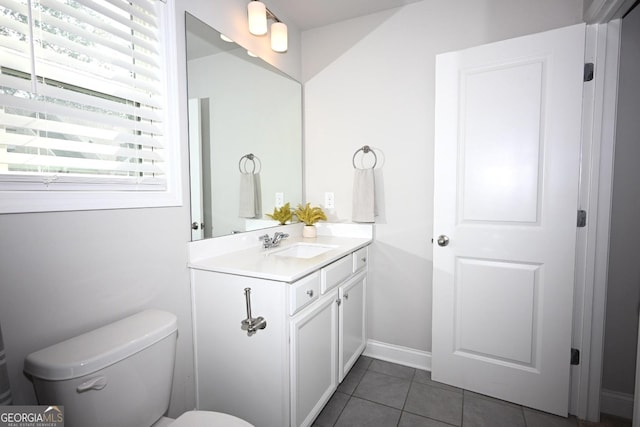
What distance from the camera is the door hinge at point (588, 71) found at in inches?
61.3

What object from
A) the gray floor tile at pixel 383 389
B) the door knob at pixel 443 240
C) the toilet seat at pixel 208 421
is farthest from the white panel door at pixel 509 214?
the toilet seat at pixel 208 421

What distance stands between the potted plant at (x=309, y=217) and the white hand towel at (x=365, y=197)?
0.30 metres

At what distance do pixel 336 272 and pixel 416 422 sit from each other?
908mm

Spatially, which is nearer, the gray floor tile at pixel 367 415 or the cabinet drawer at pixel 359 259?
the gray floor tile at pixel 367 415

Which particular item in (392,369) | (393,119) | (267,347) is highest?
(393,119)

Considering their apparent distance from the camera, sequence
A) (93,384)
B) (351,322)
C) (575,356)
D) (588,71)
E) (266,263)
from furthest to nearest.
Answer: (351,322)
(575,356)
(588,71)
(266,263)
(93,384)

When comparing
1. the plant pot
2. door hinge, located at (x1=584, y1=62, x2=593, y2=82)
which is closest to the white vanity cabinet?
the plant pot

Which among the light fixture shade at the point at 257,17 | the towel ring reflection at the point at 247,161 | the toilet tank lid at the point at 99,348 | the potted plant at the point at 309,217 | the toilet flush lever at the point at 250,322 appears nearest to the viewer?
the toilet tank lid at the point at 99,348

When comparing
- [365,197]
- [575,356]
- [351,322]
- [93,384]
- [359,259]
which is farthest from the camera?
[365,197]

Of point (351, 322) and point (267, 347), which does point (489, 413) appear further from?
point (267, 347)

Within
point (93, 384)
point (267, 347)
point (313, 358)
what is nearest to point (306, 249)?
point (313, 358)

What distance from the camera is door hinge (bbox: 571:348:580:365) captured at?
5.43 ft

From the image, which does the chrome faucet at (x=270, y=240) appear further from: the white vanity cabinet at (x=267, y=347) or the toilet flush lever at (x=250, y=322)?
the toilet flush lever at (x=250, y=322)

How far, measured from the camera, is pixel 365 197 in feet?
7.06
